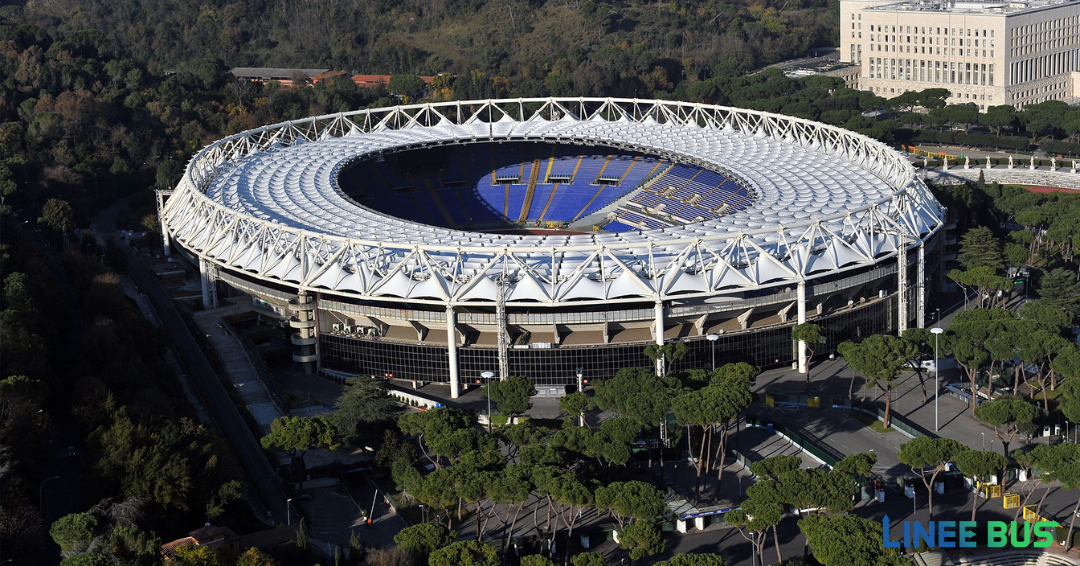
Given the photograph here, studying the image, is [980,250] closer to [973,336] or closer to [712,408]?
[973,336]

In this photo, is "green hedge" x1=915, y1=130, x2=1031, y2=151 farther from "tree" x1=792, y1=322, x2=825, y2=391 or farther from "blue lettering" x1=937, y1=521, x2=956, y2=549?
"blue lettering" x1=937, y1=521, x2=956, y2=549

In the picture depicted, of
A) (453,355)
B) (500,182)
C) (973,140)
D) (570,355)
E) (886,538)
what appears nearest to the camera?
(886,538)

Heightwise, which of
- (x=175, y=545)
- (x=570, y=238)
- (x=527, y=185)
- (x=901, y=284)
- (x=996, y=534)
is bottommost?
(x=996, y=534)

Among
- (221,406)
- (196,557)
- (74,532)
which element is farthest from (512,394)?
(74,532)

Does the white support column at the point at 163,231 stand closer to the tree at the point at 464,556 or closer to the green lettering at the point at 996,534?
the tree at the point at 464,556

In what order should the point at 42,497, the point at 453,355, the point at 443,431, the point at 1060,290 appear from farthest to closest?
the point at 1060,290
the point at 453,355
the point at 443,431
the point at 42,497

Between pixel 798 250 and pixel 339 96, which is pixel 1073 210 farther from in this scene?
pixel 339 96

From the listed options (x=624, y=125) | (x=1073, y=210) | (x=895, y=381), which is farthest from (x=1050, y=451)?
(x=624, y=125)
